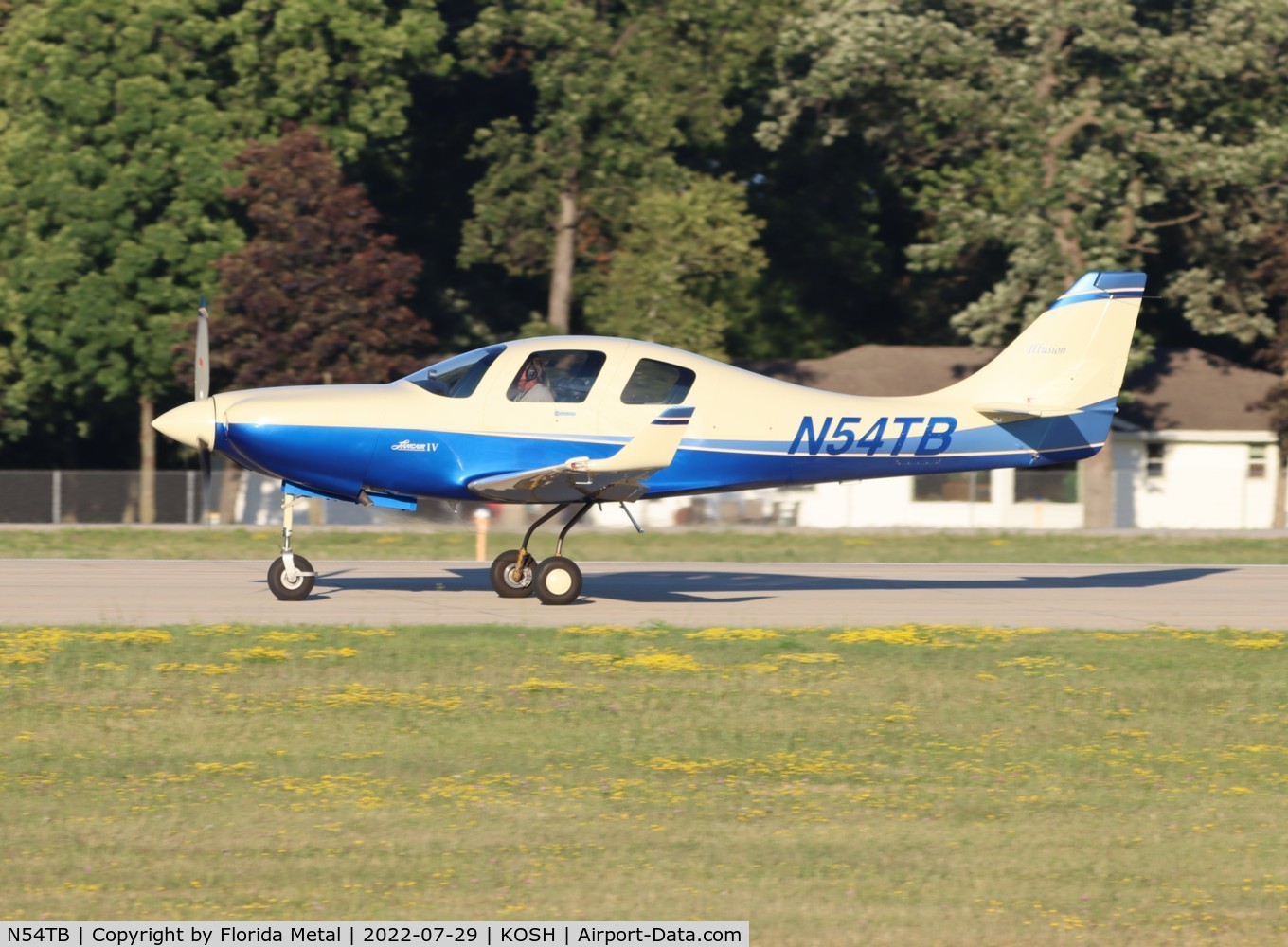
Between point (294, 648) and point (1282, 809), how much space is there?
8.13 meters

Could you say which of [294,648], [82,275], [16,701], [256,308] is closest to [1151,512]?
[256,308]

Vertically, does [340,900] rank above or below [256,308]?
below

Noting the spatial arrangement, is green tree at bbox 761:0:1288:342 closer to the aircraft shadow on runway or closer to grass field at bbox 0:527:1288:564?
grass field at bbox 0:527:1288:564

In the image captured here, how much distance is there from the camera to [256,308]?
3581 centimetres

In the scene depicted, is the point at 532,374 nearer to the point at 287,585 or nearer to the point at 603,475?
the point at 603,475

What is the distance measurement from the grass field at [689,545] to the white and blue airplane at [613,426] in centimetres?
846

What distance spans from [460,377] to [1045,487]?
26717mm

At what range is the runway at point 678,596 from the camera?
17.2 metres

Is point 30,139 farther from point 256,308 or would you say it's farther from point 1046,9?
point 1046,9

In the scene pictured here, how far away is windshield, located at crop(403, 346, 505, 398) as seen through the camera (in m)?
17.5

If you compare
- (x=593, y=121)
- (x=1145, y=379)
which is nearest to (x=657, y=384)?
(x=593, y=121)

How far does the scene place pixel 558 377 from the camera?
690 inches

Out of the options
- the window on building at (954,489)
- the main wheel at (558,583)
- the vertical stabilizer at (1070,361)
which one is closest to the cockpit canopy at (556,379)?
the main wheel at (558,583)

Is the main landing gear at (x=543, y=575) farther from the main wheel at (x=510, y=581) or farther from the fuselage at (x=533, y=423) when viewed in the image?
the fuselage at (x=533, y=423)
